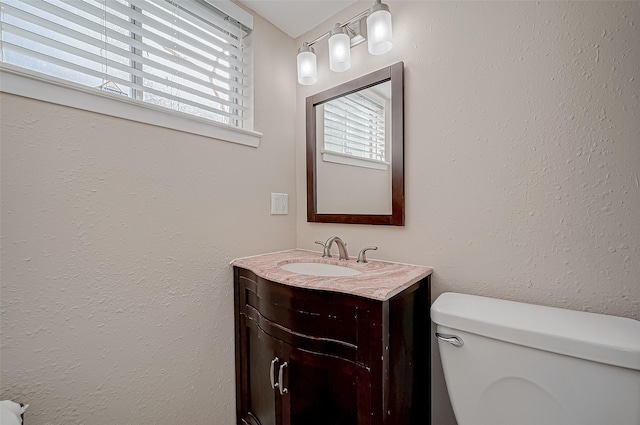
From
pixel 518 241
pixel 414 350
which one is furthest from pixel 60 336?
pixel 518 241

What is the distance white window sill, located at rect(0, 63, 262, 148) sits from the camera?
767 millimetres

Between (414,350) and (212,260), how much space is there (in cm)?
90

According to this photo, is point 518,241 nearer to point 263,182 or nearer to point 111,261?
point 263,182

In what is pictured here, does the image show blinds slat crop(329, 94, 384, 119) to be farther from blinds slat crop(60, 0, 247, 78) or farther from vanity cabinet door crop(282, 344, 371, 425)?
vanity cabinet door crop(282, 344, 371, 425)

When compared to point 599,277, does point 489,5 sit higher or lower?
higher

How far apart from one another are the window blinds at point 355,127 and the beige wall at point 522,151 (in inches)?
5.6

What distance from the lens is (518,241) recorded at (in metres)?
0.94

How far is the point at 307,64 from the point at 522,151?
104cm

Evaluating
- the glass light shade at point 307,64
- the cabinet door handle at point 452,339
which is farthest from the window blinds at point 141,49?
the cabinet door handle at point 452,339

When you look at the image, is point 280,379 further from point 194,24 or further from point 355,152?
point 194,24

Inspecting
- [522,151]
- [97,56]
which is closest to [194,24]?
[97,56]

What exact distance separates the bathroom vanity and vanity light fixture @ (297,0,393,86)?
3.11ft

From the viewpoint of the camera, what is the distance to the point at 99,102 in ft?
2.97

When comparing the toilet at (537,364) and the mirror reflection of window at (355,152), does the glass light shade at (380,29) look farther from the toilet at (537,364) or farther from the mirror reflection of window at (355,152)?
the toilet at (537,364)
